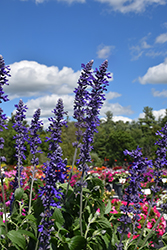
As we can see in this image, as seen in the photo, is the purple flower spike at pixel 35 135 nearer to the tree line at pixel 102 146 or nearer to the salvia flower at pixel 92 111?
the salvia flower at pixel 92 111

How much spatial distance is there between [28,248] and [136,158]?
1.63 m

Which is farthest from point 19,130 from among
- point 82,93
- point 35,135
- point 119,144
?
point 119,144

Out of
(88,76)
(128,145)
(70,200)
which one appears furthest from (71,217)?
(128,145)

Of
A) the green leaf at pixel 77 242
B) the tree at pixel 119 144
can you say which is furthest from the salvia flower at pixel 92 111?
the tree at pixel 119 144

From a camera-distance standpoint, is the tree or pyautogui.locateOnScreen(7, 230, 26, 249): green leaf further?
the tree

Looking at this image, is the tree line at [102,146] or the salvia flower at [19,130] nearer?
the salvia flower at [19,130]

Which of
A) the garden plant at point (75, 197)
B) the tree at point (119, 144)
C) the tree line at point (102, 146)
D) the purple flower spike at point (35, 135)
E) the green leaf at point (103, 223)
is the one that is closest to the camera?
the garden plant at point (75, 197)

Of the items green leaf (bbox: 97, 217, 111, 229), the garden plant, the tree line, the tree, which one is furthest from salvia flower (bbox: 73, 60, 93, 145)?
the tree

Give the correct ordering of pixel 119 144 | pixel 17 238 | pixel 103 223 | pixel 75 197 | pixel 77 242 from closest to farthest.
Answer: pixel 17 238 → pixel 77 242 → pixel 103 223 → pixel 75 197 → pixel 119 144

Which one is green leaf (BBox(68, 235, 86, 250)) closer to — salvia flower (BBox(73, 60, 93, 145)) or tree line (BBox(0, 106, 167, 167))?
salvia flower (BBox(73, 60, 93, 145))

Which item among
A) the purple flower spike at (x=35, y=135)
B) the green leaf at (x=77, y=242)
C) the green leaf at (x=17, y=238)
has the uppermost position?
the purple flower spike at (x=35, y=135)

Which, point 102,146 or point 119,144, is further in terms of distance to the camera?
point 102,146

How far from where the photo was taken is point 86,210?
3.28 metres

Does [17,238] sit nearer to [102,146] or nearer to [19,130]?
[19,130]
